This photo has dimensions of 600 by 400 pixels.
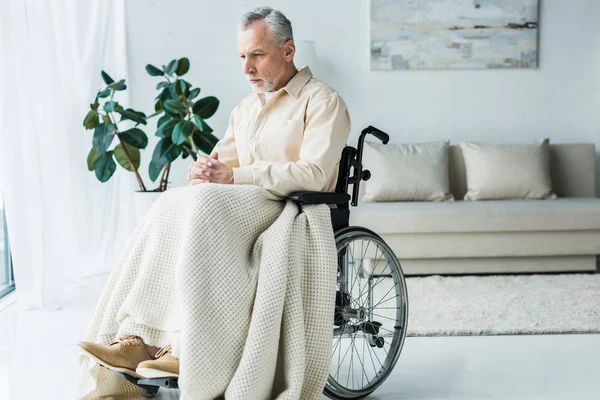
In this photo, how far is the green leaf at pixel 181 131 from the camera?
4.19 metres

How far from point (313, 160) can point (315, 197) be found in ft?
0.45

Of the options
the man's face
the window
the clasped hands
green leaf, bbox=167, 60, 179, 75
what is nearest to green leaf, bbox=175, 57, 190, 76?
green leaf, bbox=167, 60, 179, 75

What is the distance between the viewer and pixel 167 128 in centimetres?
431

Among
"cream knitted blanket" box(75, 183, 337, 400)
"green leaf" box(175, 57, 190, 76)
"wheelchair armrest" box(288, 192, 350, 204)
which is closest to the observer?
"cream knitted blanket" box(75, 183, 337, 400)

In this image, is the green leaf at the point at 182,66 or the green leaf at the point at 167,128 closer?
the green leaf at the point at 167,128

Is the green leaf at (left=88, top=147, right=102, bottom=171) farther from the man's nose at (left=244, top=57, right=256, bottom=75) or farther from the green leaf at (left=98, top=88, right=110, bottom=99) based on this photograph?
the man's nose at (left=244, top=57, right=256, bottom=75)

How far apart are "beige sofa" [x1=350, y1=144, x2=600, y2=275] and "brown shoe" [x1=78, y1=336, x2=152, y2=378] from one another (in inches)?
98.7

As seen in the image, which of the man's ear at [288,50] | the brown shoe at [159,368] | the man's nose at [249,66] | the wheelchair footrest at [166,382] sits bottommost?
the wheelchair footrest at [166,382]

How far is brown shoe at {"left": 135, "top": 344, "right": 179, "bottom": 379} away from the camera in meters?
1.97

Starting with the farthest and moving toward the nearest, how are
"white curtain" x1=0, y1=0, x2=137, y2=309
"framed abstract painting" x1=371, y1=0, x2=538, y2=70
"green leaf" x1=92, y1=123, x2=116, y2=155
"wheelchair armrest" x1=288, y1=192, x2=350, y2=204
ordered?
"framed abstract painting" x1=371, y1=0, x2=538, y2=70 < "green leaf" x1=92, y1=123, x2=116, y2=155 < "white curtain" x1=0, y1=0, x2=137, y2=309 < "wheelchair armrest" x1=288, y1=192, x2=350, y2=204

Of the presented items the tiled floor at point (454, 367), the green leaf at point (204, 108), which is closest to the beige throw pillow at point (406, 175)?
the green leaf at point (204, 108)

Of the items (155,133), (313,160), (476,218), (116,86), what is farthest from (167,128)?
(313,160)

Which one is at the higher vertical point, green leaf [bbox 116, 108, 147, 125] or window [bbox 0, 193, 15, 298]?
green leaf [bbox 116, 108, 147, 125]

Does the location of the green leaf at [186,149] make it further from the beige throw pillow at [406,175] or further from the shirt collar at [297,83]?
the shirt collar at [297,83]
